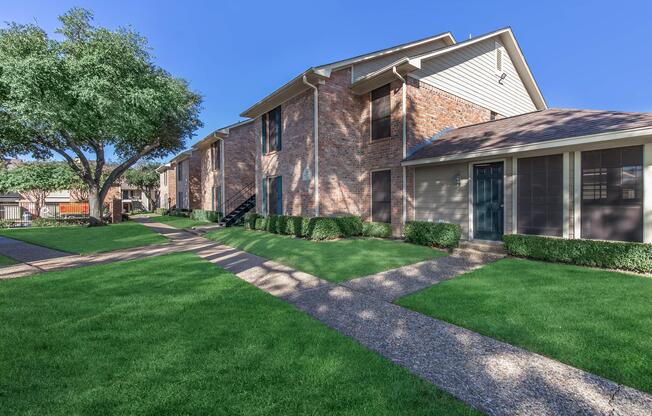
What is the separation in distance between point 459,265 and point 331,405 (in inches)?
236

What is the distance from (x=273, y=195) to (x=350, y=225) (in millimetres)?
4554

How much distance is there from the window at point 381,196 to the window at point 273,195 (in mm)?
4255

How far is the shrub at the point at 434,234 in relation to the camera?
9091 mm

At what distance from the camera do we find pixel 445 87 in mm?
12531

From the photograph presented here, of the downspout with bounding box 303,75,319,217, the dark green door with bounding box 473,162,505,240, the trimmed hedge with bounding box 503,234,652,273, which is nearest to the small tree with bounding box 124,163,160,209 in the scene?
the downspout with bounding box 303,75,319,217

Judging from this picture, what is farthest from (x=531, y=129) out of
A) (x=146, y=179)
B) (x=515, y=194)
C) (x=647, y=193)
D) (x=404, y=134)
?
(x=146, y=179)

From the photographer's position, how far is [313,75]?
36.7 ft

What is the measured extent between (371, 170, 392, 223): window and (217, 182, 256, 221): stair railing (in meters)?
10.3

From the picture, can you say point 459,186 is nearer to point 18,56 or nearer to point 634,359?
point 634,359

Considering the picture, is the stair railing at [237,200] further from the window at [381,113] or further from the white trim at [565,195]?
the white trim at [565,195]

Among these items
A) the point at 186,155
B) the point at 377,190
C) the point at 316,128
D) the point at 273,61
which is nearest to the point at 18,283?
the point at 316,128

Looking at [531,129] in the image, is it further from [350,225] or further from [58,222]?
[58,222]

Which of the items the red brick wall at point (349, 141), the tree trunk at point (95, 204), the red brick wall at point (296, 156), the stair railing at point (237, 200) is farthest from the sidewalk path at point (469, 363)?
the tree trunk at point (95, 204)

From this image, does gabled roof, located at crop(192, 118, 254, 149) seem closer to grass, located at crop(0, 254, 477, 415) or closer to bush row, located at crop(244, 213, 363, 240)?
bush row, located at crop(244, 213, 363, 240)
